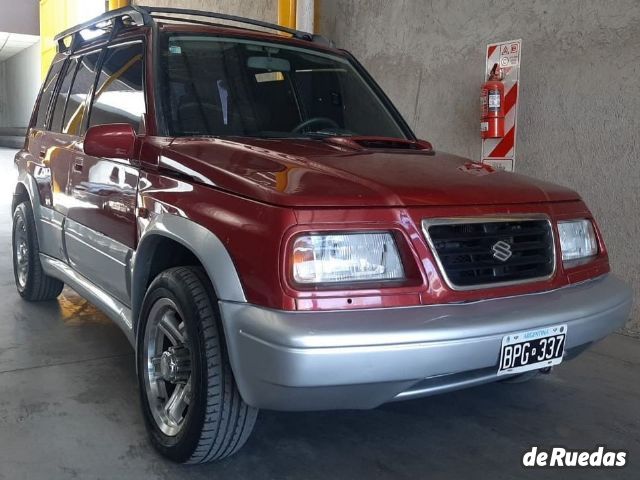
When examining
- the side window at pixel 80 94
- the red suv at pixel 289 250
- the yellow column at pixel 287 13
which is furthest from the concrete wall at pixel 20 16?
the red suv at pixel 289 250

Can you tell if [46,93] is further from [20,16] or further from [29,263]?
[20,16]

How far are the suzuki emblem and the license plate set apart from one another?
26 centimetres

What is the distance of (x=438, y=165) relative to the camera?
2.56 metres

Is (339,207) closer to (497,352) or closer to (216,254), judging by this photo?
(216,254)

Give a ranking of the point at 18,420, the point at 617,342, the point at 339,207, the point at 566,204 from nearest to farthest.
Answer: the point at 339,207 < the point at 566,204 < the point at 18,420 < the point at 617,342

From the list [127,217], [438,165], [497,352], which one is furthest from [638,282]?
[127,217]

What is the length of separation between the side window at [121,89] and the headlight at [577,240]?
5.82ft

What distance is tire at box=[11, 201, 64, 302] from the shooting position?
14.0 ft

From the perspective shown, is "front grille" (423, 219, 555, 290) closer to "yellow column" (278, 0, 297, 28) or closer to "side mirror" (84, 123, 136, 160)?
"side mirror" (84, 123, 136, 160)

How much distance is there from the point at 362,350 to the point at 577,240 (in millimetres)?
1179

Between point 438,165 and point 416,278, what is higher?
point 438,165

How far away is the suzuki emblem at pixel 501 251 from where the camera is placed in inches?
87.5

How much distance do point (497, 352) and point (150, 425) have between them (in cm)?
135

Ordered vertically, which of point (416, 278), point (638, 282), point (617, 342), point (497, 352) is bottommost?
point (617, 342)
